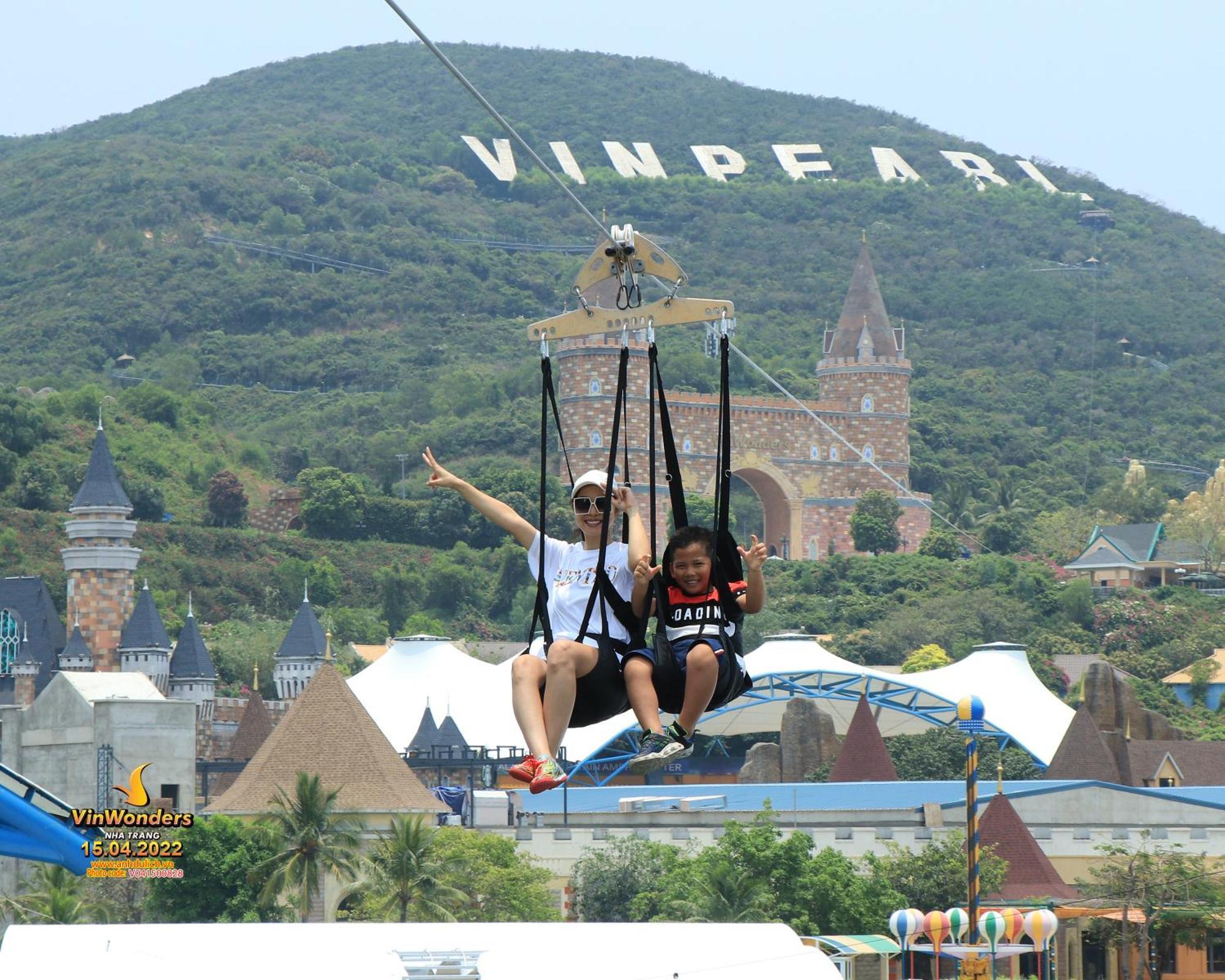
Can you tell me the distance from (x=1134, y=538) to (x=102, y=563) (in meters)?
58.6

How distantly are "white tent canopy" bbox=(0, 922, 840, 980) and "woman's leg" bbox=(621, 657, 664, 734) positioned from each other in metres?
1.46

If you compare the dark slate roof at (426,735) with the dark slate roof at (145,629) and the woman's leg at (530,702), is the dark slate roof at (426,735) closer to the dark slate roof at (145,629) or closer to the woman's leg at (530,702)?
the dark slate roof at (145,629)

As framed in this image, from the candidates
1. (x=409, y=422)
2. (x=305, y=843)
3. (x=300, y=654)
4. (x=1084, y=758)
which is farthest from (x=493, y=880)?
(x=409, y=422)

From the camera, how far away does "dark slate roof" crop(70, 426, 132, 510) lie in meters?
95.8

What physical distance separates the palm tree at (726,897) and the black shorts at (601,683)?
3440 cm

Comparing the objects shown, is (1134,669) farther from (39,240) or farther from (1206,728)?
(39,240)

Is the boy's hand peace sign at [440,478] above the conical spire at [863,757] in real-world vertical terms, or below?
below

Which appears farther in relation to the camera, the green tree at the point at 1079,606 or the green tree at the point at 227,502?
the green tree at the point at 227,502

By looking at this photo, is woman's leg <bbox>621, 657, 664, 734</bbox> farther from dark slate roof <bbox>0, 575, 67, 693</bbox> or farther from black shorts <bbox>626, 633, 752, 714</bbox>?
dark slate roof <bbox>0, 575, 67, 693</bbox>

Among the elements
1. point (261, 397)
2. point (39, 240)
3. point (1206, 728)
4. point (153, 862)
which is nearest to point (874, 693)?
point (1206, 728)

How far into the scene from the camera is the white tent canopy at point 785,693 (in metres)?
80.6

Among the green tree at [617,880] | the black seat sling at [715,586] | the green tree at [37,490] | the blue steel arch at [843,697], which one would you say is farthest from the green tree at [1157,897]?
the green tree at [37,490]

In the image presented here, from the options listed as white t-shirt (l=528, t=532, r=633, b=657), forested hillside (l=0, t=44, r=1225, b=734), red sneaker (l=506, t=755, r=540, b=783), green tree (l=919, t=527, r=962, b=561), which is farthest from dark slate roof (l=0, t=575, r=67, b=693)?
red sneaker (l=506, t=755, r=540, b=783)

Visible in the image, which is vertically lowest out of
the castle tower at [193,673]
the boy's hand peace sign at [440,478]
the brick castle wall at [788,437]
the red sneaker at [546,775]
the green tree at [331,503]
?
the red sneaker at [546,775]
